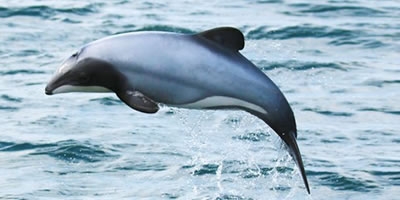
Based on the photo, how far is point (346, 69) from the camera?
→ 14.9 metres

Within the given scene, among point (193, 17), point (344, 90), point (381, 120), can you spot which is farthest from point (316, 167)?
point (193, 17)

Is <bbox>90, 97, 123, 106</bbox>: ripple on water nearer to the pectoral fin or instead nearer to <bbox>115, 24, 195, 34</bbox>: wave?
<bbox>115, 24, 195, 34</bbox>: wave

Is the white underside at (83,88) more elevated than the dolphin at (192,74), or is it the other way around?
the dolphin at (192,74)

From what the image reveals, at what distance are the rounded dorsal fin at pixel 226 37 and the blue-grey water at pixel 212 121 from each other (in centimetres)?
90

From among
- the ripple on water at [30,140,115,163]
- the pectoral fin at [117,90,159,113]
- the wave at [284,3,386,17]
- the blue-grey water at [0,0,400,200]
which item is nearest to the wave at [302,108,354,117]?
the blue-grey water at [0,0,400,200]

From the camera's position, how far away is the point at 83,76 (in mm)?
7082

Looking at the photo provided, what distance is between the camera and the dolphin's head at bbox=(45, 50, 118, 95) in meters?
7.04

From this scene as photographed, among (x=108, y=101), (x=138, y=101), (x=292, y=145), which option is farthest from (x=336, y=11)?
(x=138, y=101)

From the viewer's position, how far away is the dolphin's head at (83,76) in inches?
277

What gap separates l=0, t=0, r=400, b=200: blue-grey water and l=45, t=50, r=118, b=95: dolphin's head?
120 cm

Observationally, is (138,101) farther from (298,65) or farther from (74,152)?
(298,65)

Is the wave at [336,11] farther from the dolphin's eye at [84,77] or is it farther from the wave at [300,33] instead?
the dolphin's eye at [84,77]

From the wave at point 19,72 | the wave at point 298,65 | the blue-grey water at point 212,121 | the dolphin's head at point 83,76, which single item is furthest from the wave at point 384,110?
the dolphin's head at point 83,76

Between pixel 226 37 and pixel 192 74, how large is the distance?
27 centimetres
